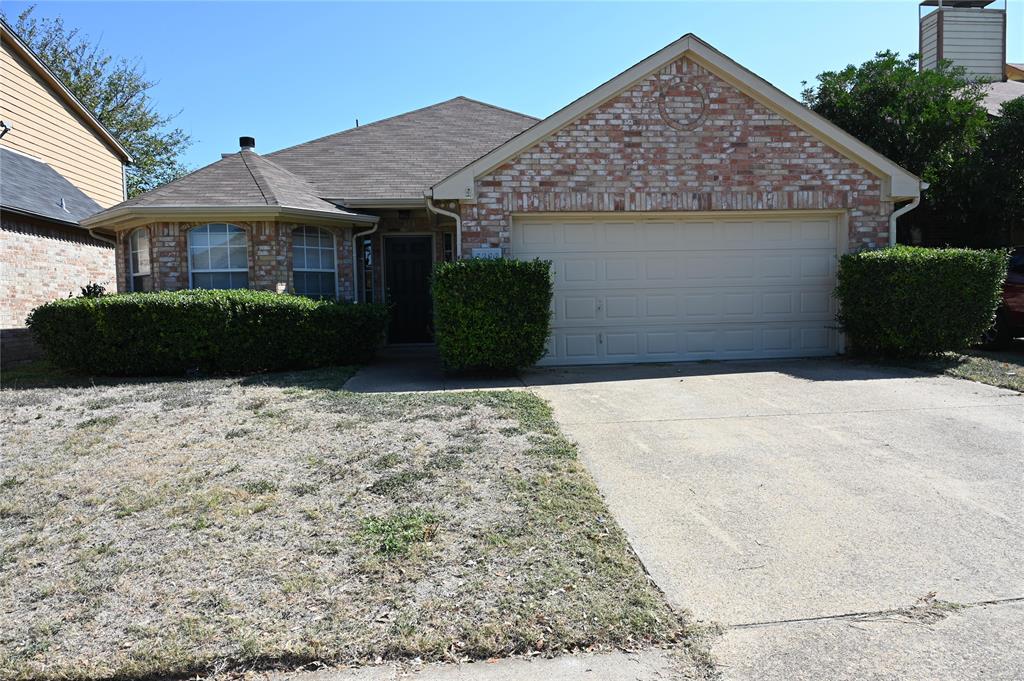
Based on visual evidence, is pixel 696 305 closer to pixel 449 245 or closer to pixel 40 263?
pixel 449 245

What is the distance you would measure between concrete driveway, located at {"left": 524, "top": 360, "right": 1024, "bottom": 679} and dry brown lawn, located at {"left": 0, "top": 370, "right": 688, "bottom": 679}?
0.39 m

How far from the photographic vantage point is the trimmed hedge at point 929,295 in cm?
959

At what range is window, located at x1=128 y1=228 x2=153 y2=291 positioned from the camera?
1210 cm

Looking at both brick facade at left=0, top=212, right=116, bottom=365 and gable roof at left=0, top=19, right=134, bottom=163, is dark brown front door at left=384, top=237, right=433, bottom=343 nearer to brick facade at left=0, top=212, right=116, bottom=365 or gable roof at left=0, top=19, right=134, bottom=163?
brick facade at left=0, top=212, right=116, bottom=365

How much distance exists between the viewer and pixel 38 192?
48.8ft

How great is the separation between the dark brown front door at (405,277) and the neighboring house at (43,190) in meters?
6.78

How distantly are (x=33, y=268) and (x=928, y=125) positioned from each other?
17.6 meters

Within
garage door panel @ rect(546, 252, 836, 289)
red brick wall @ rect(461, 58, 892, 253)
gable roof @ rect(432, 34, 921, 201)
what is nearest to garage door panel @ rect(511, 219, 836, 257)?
garage door panel @ rect(546, 252, 836, 289)

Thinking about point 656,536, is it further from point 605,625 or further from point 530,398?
point 530,398

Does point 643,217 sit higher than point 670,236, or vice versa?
point 643,217

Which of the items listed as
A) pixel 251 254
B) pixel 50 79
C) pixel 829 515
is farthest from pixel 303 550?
pixel 50 79

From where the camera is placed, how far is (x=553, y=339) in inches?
424

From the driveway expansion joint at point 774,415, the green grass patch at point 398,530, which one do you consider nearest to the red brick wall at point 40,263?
the driveway expansion joint at point 774,415

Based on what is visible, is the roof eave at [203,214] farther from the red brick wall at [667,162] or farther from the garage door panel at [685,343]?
the garage door panel at [685,343]
